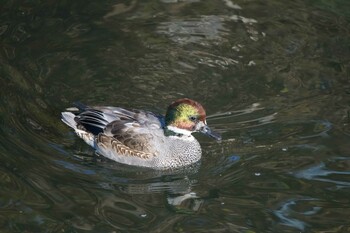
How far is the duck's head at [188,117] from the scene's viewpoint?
9.76 m

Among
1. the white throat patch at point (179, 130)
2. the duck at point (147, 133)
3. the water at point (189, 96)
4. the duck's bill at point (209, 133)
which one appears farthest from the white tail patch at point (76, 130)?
the duck's bill at point (209, 133)

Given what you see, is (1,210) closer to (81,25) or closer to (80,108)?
(80,108)

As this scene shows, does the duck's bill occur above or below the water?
above

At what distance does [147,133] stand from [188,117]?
567mm

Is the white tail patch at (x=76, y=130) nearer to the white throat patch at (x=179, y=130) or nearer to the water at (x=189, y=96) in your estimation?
the water at (x=189, y=96)

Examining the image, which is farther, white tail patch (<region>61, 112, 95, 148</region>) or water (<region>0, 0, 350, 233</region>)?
white tail patch (<region>61, 112, 95, 148</region>)

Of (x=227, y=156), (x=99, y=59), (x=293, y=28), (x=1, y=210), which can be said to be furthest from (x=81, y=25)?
(x=1, y=210)

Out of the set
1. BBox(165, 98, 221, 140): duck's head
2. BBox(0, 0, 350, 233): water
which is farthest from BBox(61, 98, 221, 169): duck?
BBox(0, 0, 350, 233): water


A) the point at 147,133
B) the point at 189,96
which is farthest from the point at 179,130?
the point at 189,96

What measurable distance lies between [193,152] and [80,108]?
1.68 m

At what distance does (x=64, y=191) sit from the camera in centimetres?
889

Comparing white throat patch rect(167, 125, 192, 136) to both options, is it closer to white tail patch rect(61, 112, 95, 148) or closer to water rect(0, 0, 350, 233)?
water rect(0, 0, 350, 233)

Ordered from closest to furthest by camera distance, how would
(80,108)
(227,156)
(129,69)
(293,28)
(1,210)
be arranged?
1. (1,210)
2. (227,156)
3. (80,108)
4. (129,69)
5. (293,28)

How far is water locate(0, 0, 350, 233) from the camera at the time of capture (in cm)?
865
